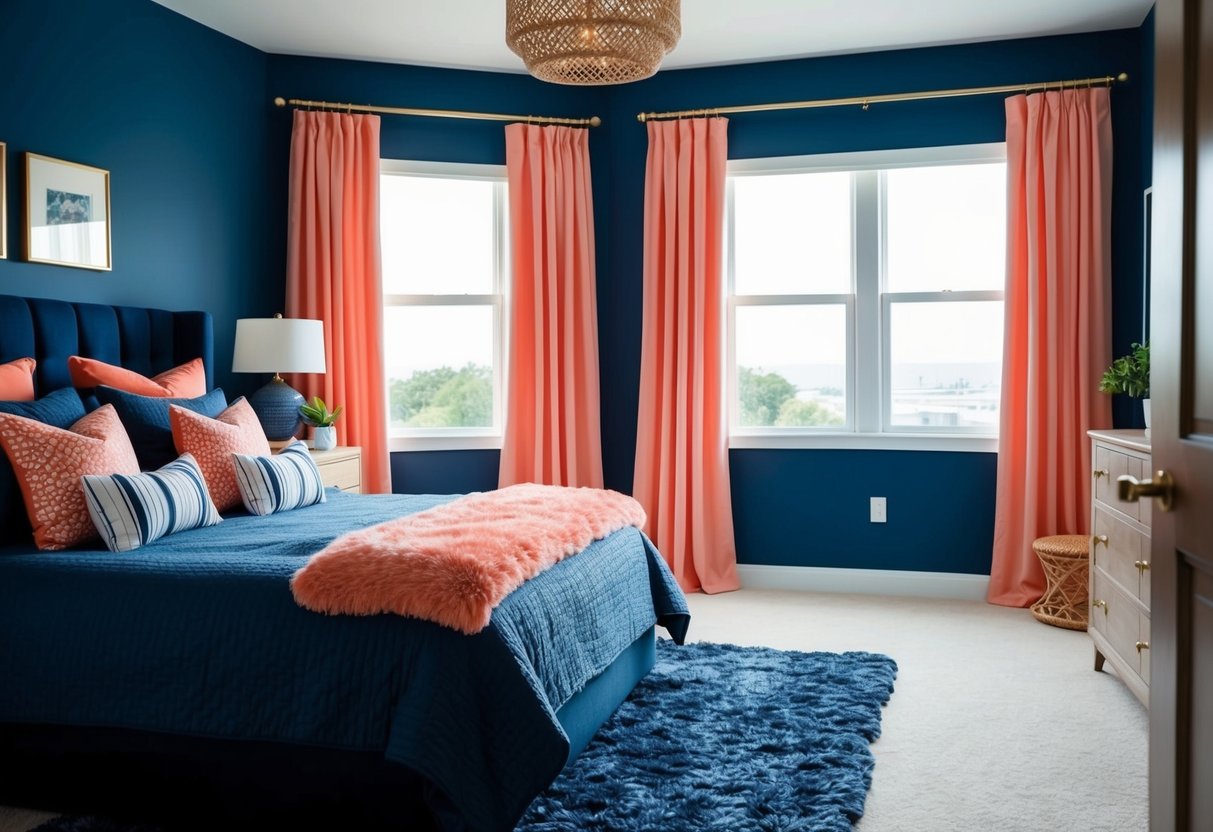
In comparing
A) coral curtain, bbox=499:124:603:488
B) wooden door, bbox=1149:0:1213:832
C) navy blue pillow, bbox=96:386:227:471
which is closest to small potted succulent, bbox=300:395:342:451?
coral curtain, bbox=499:124:603:488

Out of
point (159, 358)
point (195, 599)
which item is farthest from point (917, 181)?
point (195, 599)

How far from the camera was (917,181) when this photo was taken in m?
4.73

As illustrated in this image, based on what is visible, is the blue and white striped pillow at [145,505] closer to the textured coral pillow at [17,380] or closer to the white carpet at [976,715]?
the textured coral pillow at [17,380]

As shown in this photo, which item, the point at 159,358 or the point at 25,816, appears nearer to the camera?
the point at 25,816

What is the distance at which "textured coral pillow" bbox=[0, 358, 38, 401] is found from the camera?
3021mm

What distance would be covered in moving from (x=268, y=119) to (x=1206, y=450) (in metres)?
4.56

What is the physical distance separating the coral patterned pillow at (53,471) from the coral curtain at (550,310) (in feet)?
7.84

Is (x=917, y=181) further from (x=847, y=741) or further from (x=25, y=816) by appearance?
(x=25, y=816)

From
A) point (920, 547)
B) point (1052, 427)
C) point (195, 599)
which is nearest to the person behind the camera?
point (195, 599)

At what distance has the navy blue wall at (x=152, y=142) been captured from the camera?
136 inches

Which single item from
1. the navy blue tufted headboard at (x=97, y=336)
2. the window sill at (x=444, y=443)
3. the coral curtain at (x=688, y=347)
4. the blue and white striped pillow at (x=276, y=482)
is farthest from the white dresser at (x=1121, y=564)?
the navy blue tufted headboard at (x=97, y=336)

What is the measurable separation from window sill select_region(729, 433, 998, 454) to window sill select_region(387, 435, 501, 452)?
4.10 feet

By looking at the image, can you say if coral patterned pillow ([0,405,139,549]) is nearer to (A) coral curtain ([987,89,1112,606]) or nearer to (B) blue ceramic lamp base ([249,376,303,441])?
(B) blue ceramic lamp base ([249,376,303,441])

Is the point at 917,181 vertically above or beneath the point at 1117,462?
above
